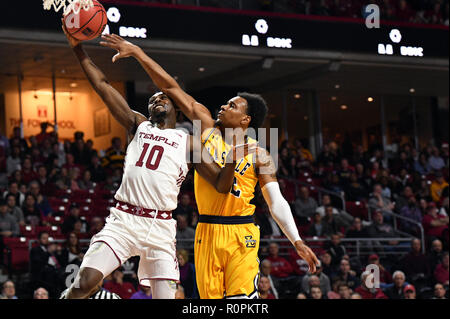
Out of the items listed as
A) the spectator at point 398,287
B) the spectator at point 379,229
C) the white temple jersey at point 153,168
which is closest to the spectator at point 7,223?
the spectator at point 398,287

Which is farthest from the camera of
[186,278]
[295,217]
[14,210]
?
[295,217]

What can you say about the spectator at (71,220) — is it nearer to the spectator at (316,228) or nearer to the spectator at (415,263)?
the spectator at (316,228)

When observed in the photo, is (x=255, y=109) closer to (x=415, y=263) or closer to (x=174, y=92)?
(x=174, y=92)

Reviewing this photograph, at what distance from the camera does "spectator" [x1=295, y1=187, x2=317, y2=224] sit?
1709 cm

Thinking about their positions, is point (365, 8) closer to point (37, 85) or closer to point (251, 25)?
point (251, 25)

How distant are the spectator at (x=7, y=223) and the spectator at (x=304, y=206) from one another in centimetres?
607

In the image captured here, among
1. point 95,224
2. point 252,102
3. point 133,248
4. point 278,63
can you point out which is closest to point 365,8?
point 278,63

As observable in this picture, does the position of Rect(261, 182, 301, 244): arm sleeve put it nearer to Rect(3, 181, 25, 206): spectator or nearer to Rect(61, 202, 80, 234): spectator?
Rect(61, 202, 80, 234): spectator

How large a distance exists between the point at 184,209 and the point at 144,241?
9.11 metres

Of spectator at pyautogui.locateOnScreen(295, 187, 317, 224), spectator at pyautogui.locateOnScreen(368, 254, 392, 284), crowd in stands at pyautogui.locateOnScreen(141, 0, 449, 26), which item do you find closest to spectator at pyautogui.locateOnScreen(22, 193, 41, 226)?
spectator at pyautogui.locateOnScreen(295, 187, 317, 224)

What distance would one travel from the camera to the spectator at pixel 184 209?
48.6ft

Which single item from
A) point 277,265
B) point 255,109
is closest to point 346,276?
point 277,265

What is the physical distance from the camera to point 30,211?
1430 cm
